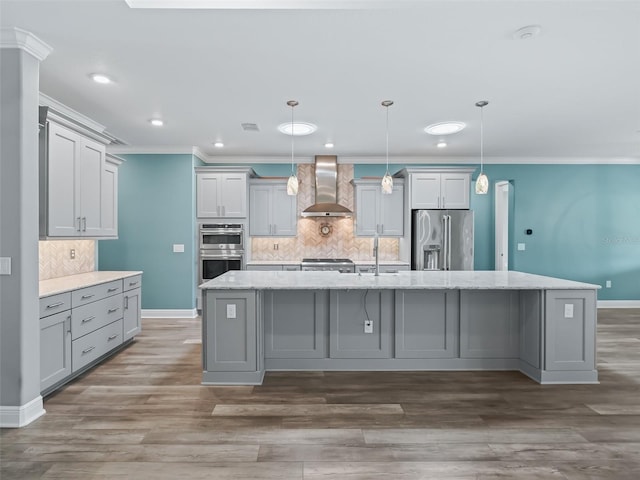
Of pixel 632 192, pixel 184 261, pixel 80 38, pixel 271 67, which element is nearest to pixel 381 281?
pixel 271 67

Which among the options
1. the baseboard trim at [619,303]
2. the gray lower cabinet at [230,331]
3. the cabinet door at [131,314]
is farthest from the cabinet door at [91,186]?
the baseboard trim at [619,303]

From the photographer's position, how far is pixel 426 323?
11.9 ft

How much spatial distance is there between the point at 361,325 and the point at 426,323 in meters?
0.63

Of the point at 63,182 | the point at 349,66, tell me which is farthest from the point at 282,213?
the point at 349,66

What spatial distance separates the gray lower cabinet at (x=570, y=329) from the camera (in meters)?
3.32

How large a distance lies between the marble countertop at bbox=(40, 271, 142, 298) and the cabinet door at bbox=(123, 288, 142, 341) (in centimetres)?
25

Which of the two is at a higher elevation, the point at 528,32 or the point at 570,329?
the point at 528,32

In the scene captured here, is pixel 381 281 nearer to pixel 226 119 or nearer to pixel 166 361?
pixel 166 361

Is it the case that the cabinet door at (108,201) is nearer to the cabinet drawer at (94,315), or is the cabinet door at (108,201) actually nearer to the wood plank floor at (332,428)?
the cabinet drawer at (94,315)

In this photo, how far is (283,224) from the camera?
6340 millimetres

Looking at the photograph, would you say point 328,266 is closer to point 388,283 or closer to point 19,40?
point 388,283

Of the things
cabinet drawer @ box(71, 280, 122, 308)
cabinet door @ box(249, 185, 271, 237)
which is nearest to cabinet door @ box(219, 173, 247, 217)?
cabinet door @ box(249, 185, 271, 237)

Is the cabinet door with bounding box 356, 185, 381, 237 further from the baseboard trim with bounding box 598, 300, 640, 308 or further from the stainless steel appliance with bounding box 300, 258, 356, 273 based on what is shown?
the baseboard trim with bounding box 598, 300, 640, 308

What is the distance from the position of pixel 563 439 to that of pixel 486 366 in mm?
1260
